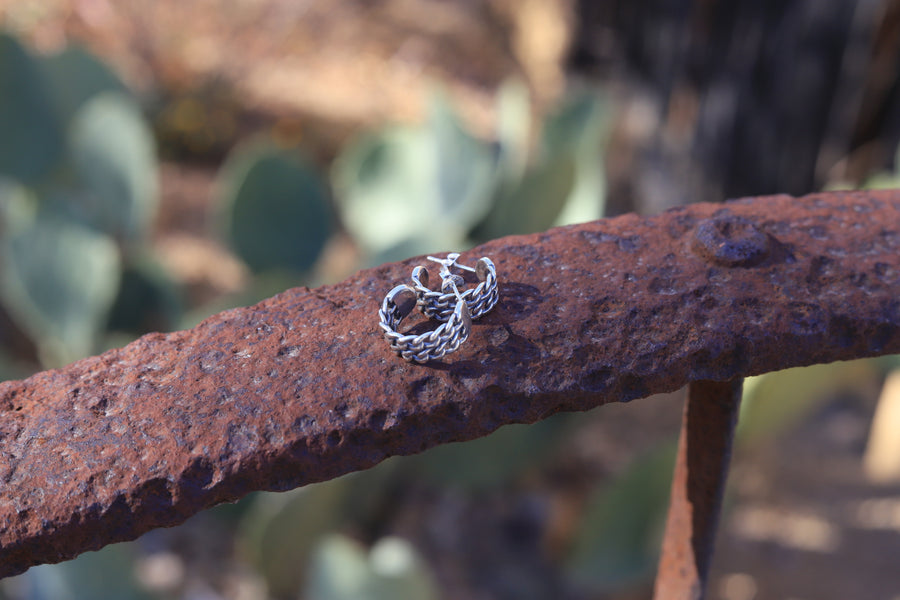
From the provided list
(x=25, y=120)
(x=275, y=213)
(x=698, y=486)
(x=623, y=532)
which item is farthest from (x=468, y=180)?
(x=698, y=486)

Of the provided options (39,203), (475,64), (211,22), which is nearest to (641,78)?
(475,64)

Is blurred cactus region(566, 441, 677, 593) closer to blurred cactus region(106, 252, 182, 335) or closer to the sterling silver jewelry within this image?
blurred cactus region(106, 252, 182, 335)

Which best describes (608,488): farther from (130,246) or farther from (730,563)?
(130,246)

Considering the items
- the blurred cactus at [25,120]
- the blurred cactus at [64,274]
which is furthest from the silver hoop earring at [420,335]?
the blurred cactus at [25,120]

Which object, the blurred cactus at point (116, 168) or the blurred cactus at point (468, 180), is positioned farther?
the blurred cactus at point (116, 168)

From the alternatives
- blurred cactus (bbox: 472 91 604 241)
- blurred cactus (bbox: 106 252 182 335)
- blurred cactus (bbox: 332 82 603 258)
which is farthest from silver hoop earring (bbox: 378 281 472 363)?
blurred cactus (bbox: 106 252 182 335)

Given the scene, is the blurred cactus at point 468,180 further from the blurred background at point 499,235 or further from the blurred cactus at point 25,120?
the blurred cactus at point 25,120
